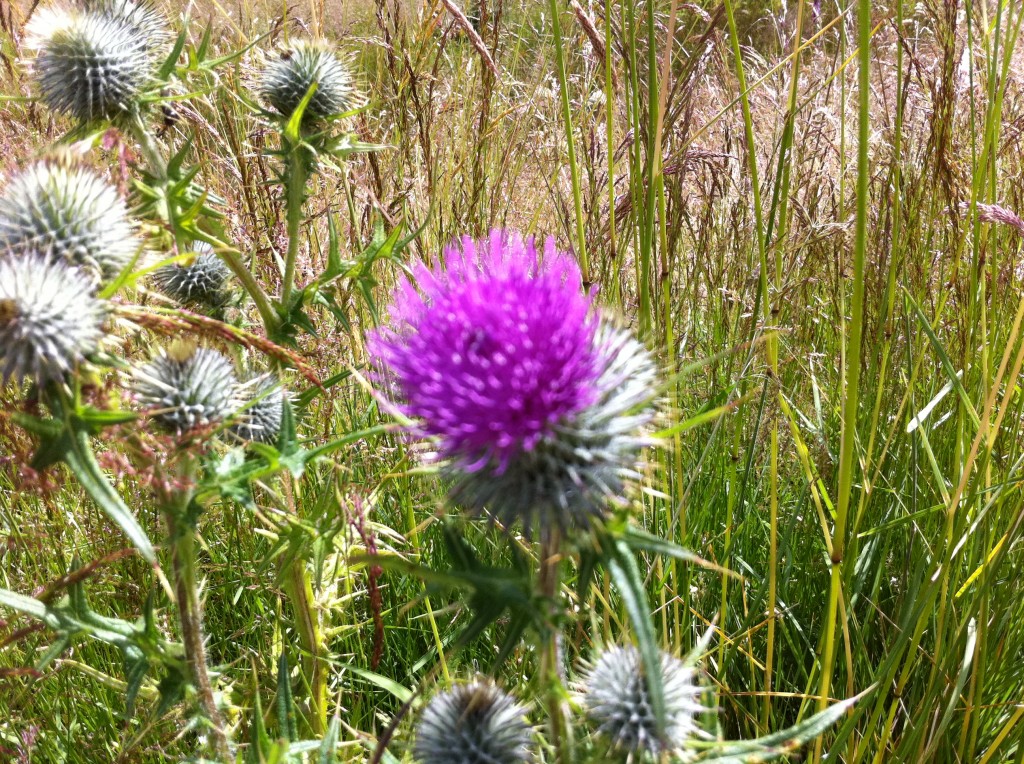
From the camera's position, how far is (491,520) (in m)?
1.42

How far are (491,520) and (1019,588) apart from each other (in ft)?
6.60

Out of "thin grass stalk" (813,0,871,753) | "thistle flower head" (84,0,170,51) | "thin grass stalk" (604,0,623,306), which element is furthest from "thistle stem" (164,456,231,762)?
"thistle flower head" (84,0,170,51)

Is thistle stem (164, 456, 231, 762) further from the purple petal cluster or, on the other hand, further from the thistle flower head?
the thistle flower head

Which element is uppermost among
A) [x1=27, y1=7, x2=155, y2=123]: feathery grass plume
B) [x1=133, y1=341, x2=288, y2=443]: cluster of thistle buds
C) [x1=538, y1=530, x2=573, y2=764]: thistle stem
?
[x1=27, y1=7, x2=155, y2=123]: feathery grass plume

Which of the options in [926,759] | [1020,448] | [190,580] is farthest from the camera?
[1020,448]

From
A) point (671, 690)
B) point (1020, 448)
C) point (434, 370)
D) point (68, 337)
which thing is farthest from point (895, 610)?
point (68, 337)

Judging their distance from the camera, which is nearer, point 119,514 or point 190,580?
point 119,514

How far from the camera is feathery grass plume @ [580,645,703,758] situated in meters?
1.58

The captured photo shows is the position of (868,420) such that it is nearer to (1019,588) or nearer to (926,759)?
(1019,588)

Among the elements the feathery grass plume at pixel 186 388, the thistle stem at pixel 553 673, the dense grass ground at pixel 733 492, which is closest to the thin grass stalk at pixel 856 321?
the dense grass ground at pixel 733 492

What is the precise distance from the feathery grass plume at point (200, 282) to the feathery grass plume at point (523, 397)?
1638 millimetres

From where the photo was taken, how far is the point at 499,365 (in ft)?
4.47

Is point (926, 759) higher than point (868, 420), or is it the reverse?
point (868, 420)

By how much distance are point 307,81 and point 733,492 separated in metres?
2.14
